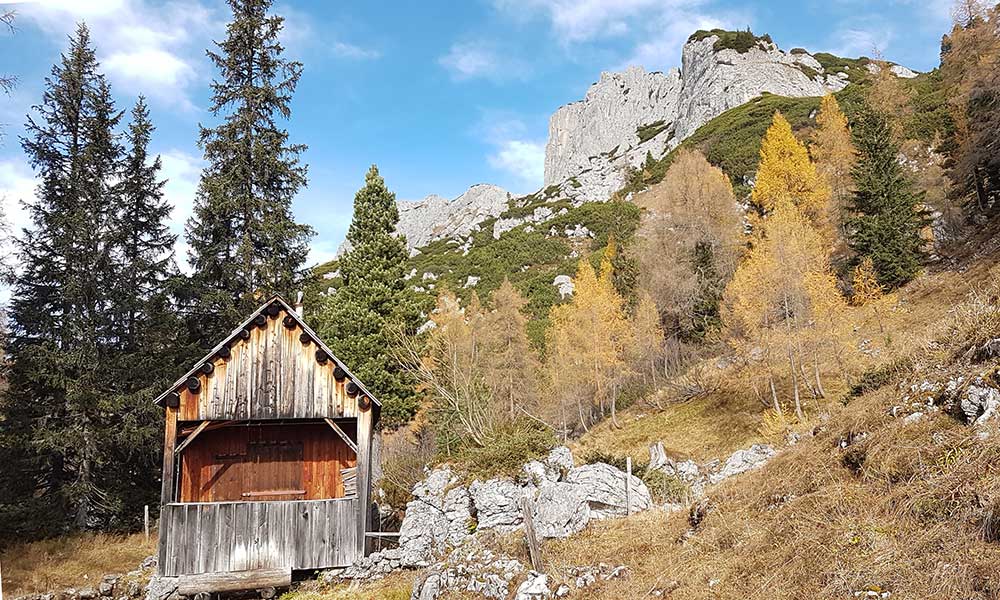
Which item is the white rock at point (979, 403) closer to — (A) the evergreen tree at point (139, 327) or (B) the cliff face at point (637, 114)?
(A) the evergreen tree at point (139, 327)

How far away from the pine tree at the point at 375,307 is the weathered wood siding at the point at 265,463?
22.3 ft

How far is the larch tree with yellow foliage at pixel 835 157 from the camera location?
3616 cm

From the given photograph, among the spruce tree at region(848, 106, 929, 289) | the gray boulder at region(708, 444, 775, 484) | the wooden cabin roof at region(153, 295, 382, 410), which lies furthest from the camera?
the spruce tree at region(848, 106, 929, 289)

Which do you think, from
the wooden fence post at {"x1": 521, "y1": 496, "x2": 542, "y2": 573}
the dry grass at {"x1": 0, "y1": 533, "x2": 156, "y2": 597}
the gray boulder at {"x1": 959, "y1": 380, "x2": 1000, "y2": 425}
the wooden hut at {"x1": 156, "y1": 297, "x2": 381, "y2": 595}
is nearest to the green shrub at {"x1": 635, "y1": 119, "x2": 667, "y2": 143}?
the wooden hut at {"x1": 156, "y1": 297, "x2": 381, "y2": 595}

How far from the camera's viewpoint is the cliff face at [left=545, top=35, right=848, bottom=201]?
83000mm

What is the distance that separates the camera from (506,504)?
1492cm

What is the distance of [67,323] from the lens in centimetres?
2038

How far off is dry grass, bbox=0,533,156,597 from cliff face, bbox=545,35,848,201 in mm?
73722

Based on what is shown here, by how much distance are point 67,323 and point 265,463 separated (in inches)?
394

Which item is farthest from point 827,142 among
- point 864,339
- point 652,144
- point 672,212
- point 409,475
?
point 652,144

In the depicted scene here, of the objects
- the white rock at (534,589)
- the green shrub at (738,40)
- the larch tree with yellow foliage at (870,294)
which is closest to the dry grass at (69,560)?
the white rock at (534,589)

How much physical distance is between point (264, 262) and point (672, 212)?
93.2ft

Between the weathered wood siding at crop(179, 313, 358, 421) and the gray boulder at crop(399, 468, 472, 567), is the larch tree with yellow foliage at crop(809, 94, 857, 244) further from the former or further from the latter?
the weathered wood siding at crop(179, 313, 358, 421)

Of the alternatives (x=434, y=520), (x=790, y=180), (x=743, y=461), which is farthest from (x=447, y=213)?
(x=434, y=520)
